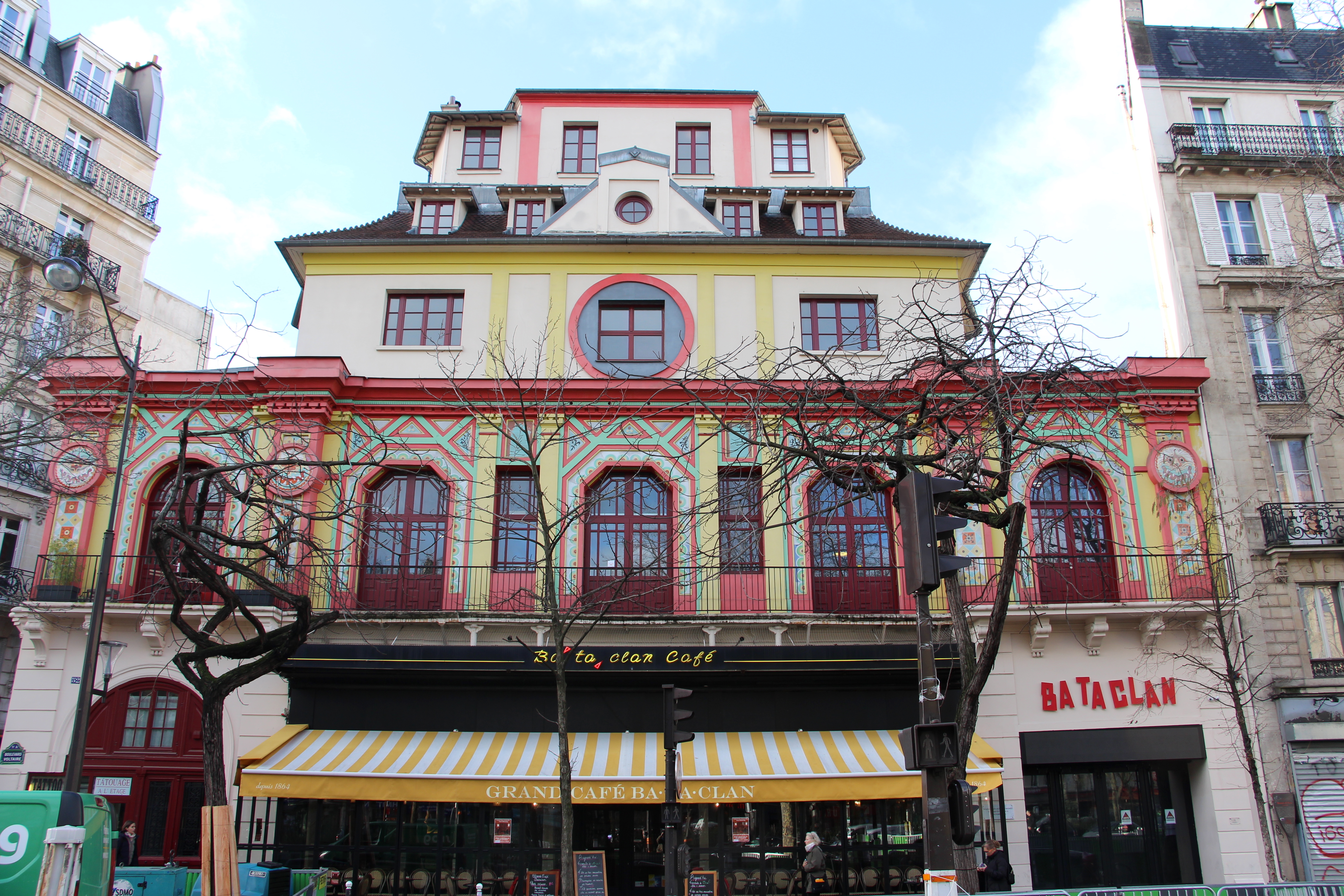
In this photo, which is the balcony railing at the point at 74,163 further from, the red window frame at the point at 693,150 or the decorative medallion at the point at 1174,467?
the decorative medallion at the point at 1174,467

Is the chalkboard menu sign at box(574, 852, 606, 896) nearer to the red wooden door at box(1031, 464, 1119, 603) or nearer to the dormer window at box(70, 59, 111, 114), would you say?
the red wooden door at box(1031, 464, 1119, 603)

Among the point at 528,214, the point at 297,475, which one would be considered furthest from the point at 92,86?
the point at 297,475

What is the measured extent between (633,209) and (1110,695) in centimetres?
1344

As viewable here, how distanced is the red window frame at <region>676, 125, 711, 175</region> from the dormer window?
16.9m

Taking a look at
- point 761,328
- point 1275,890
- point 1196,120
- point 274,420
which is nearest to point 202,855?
point 1275,890

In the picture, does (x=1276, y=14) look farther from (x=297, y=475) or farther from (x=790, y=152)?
(x=297, y=475)

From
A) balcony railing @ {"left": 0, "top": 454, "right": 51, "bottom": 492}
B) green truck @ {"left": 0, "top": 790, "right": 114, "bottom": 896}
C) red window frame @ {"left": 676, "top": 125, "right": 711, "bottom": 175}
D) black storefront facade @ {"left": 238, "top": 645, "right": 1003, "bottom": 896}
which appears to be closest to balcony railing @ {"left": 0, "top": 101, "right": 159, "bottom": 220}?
balcony railing @ {"left": 0, "top": 454, "right": 51, "bottom": 492}

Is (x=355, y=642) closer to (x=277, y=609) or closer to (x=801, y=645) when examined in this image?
(x=277, y=609)

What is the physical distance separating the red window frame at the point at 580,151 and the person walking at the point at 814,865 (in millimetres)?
15385

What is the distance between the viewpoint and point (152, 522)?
1623 centimetres

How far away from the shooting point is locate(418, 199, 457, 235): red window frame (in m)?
21.1

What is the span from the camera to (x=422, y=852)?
618 inches

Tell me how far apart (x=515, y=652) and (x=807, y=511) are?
6058 millimetres

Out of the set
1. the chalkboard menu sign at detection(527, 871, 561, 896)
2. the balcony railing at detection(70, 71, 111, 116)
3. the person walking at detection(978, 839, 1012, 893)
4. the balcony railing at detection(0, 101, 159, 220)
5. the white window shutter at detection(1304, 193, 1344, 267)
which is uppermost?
the balcony railing at detection(70, 71, 111, 116)
